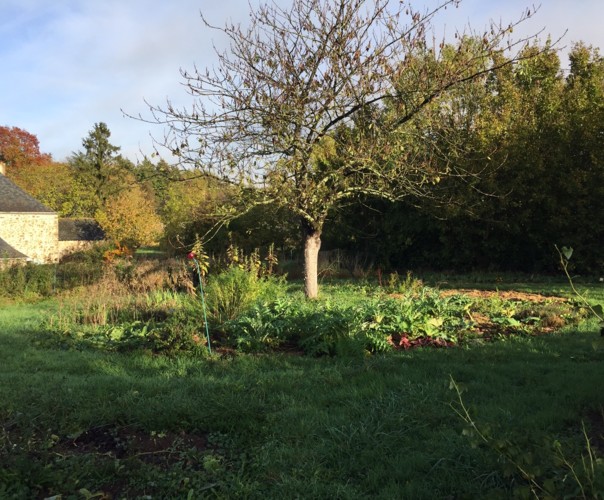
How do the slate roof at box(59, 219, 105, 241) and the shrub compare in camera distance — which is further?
the slate roof at box(59, 219, 105, 241)

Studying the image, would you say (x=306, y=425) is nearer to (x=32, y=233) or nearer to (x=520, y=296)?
(x=520, y=296)

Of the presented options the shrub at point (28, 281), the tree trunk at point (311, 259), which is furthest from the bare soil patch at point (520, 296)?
the shrub at point (28, 281)

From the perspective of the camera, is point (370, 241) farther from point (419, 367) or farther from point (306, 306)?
point (419, 367)

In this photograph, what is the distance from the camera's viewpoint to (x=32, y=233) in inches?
1369

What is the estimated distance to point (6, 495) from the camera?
2.58 metres

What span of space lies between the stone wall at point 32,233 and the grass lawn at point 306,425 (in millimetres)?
32594

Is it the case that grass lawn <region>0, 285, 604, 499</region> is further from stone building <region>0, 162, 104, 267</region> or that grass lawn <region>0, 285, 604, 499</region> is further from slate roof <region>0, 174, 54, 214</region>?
slate roof <region>0, 174, 54, 214</region>

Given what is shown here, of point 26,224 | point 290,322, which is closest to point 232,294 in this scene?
point 290,322

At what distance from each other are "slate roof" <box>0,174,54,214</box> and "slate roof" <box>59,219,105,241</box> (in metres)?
5.35

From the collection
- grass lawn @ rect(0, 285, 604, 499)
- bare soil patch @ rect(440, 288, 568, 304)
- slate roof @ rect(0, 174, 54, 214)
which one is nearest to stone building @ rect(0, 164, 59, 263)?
slate roof @ rect(0, 174, 54, 214)

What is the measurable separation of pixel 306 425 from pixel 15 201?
37094 millimetres

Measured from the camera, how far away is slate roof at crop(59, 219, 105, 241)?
1580 inches

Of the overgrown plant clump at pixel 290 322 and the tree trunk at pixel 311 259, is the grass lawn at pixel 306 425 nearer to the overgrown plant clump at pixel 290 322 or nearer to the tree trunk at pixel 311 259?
the overgrown plant clump at pixel 290 322

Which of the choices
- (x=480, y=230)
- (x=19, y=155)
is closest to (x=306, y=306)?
(x=480, y=230)
